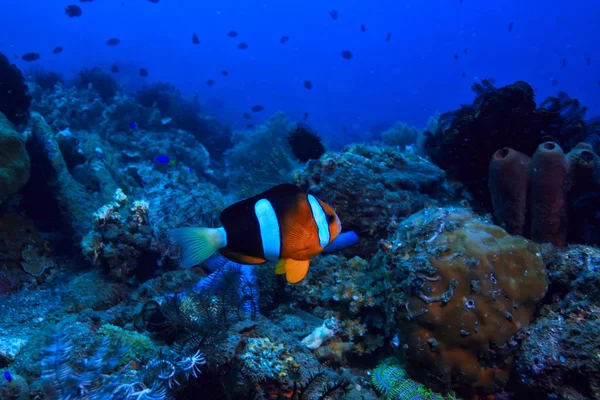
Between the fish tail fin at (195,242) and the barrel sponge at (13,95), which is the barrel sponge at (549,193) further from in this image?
the barrel sponge at (13,95)

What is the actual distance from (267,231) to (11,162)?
16.7 feet

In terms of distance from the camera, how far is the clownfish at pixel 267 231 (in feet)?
6.90

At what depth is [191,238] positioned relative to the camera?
209 centimetres

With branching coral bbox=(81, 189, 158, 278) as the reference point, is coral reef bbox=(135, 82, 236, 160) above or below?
below

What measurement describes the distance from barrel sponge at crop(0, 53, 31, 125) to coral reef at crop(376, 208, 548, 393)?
7.95 metres

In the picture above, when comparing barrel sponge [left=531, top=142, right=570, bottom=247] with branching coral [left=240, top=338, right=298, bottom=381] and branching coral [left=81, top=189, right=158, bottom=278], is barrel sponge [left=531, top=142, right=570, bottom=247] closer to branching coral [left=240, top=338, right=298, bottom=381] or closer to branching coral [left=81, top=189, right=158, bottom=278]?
branching coral [left=240, top=338, right=298, bottom=381]

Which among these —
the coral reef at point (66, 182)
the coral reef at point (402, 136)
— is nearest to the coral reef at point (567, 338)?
the coral reef at point (66, 182)

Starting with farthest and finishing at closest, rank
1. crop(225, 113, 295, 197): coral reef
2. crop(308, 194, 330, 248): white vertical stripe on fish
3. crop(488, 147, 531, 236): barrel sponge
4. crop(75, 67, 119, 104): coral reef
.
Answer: crop(75, 67, 119, 104): coral reef → crop(225, 113, 295, 197): coral reef → crop(488, 147, 531, 236): barrel sponge → crop(308, 194, 330, 248): white vertical stripe on fish

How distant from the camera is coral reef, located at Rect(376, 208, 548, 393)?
2.85 meters

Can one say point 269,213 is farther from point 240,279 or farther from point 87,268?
point 87,268

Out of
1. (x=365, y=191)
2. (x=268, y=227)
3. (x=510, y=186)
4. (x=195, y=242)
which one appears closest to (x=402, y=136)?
(x=365, y=191)

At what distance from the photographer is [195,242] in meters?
2.10

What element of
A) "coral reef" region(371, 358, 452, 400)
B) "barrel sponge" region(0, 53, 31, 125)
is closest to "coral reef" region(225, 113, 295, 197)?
"coral reef" region(371, 358, 452, 400)

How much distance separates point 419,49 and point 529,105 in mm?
143464
